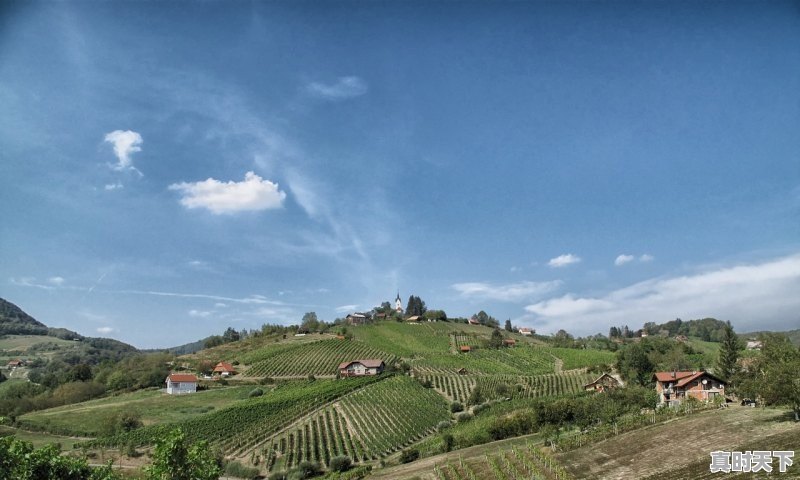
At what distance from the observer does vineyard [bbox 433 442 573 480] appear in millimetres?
28359

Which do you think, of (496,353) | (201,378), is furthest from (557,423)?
(201,378)

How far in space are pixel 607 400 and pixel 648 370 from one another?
42173mm

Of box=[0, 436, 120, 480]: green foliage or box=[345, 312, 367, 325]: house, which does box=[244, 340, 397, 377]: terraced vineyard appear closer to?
box=[345, 312, 367, 325]: house

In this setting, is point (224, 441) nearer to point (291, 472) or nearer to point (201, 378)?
point (291, 472)

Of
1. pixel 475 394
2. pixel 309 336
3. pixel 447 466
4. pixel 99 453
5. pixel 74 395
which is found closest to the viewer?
pixel 447 466

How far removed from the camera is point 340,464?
42.4 m

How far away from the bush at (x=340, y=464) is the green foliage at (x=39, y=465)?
91.4 feet

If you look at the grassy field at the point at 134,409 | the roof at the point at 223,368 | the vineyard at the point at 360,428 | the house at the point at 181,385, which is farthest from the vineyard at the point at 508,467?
the roof at the point at 223,368

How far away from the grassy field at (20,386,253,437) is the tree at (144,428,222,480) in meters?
53.0

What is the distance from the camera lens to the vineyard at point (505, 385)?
69.6 metres

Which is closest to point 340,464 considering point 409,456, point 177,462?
point 409,456

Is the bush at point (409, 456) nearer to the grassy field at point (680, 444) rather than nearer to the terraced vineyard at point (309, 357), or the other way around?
the grassy field at point (680, 444)

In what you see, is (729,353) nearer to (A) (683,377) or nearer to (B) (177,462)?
(A) (683,377)

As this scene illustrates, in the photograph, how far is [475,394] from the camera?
68.0 metres
